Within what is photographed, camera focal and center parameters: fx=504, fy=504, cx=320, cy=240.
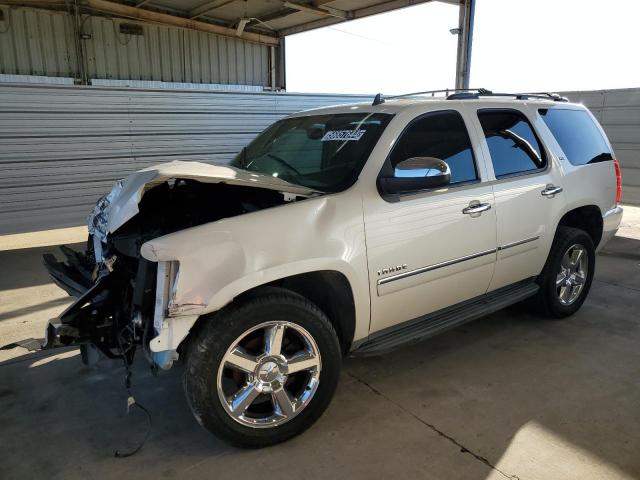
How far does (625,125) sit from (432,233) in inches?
360

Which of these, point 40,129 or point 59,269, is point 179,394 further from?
point 40,129

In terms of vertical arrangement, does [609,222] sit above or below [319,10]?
below

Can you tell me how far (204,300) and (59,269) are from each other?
5.18 ft

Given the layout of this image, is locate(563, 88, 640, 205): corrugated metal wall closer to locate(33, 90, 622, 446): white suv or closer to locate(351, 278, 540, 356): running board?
locate(33, 90, 622, 446): white suv

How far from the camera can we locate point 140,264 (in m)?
2.62

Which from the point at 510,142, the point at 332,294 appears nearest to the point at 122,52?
the point at 510,142

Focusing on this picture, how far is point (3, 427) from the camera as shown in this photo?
2.97 m

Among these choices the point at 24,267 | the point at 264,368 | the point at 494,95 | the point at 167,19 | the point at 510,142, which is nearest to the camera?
the point at 264,368

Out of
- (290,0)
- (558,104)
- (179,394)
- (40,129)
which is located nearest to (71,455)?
(179,394)

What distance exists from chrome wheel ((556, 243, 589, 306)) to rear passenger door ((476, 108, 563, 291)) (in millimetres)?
367

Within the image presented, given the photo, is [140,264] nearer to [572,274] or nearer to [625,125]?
[572,274]

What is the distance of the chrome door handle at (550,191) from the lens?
397 cm

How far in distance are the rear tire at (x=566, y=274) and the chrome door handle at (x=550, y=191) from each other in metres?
0.43

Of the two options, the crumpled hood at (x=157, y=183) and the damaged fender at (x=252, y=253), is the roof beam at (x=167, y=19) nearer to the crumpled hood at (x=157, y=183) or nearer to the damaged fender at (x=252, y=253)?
the crumpled hood at (x=157, y=183)
